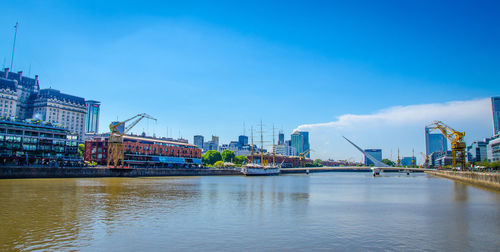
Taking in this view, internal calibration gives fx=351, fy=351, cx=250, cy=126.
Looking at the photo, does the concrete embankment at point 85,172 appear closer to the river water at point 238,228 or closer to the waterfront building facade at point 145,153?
the waterfront building facade at point 145,153

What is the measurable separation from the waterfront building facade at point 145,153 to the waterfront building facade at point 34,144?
1600cm

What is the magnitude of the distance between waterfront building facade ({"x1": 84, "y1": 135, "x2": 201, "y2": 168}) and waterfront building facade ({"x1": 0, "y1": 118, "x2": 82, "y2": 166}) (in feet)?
52.5

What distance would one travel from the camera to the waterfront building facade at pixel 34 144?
98875 millimetres

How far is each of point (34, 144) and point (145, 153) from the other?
4358cm

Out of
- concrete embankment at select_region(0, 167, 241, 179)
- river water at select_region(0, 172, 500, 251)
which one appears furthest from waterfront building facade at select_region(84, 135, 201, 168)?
river water at select_region(0, 172, 500, 251)

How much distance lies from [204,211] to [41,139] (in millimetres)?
96706

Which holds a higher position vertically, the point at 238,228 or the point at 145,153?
the point at 145,153

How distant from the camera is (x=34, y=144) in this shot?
105375mm

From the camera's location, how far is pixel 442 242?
65.7 ft

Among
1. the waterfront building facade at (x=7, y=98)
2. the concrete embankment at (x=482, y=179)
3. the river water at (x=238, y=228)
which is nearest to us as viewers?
the river water at (x=238, y=228)

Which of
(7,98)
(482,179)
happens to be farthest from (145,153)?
(482,179)

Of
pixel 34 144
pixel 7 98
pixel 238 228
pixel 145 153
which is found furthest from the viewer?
pixel 7 98

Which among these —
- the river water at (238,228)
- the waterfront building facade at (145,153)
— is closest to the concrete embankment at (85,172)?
the waterfront building facade at (145,153)

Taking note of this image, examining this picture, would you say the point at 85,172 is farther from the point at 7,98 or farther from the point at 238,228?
Result: the point at 7,98
